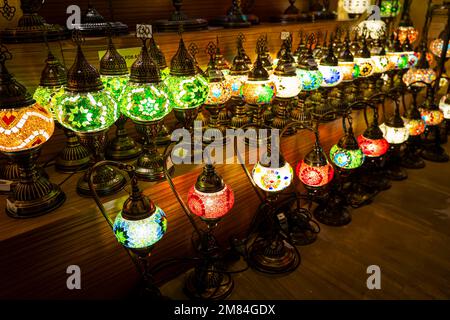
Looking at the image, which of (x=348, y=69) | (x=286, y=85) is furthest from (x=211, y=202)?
(x=348, y=69)

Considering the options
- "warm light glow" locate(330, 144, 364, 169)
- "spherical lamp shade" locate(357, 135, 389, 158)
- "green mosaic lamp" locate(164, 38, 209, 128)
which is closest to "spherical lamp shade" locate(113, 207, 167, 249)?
"green mosaic lamp" locate(164, 38, 209, 128)

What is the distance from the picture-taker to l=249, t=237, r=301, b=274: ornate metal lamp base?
96.1 inches

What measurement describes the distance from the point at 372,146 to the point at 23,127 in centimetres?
235

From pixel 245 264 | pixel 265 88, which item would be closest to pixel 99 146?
pixel 265 88

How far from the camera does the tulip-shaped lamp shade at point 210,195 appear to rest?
1763 mm

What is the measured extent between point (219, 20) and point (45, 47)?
1.46m

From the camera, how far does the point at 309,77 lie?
2.56m

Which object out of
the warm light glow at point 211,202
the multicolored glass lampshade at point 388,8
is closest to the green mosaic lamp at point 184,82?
the warm light glow at point 211,202

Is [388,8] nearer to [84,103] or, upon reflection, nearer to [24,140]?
[84,103]

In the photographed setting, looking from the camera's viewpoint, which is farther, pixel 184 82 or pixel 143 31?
pixel 184 82

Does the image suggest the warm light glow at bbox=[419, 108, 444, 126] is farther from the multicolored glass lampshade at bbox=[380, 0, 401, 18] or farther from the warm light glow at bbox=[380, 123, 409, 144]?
the multicolored glass lampshade at bbox=[380, 0, 401, 18]

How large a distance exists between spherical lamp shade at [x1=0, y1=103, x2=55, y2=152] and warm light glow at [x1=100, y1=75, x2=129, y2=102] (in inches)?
17.6

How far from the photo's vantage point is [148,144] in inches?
82.1
